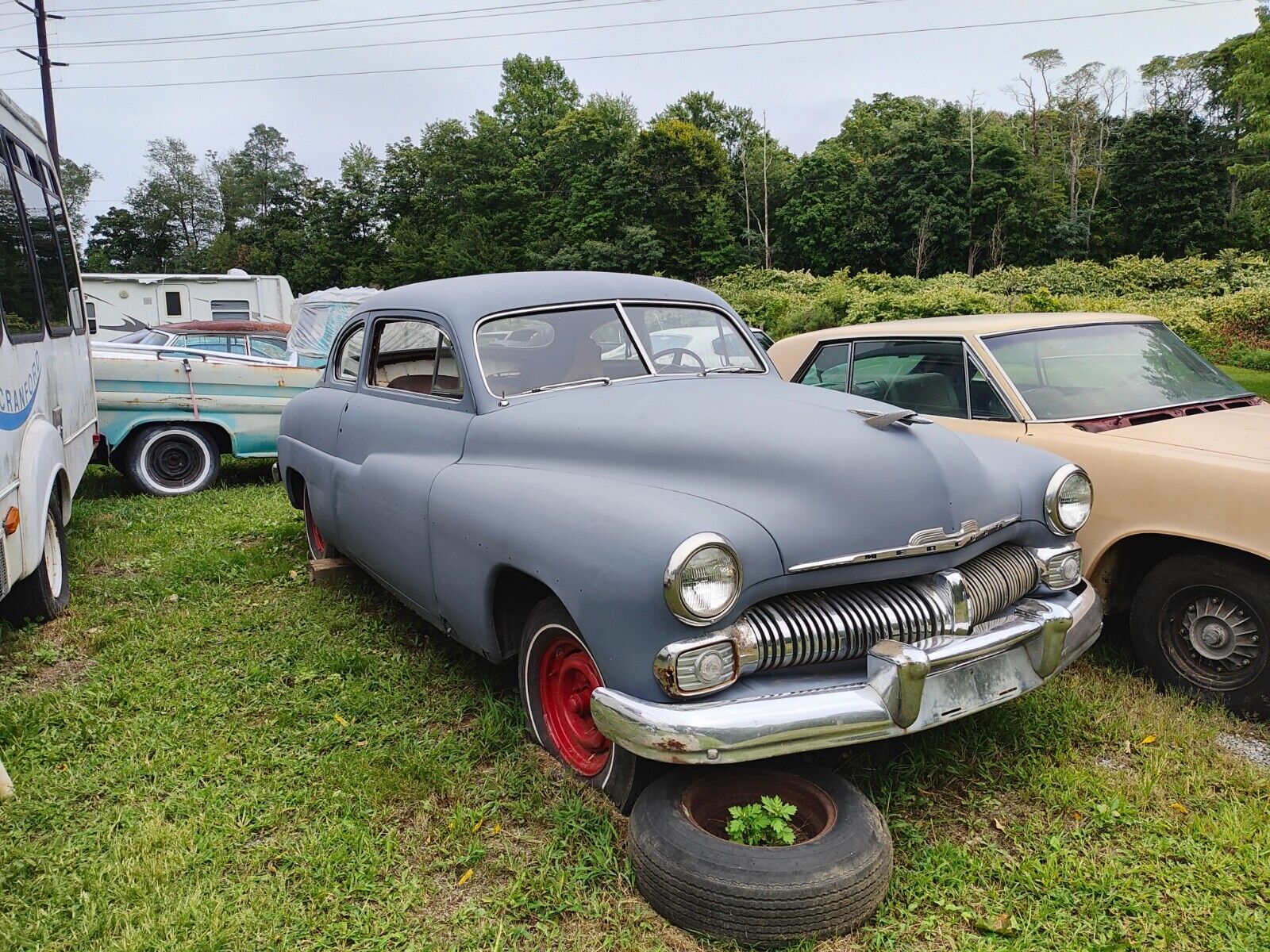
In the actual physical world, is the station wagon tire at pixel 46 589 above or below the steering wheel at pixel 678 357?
below

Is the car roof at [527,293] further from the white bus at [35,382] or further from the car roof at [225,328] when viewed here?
the car roof at [225,328]

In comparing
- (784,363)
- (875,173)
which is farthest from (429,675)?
(875,173)

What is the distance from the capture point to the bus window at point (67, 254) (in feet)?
20.7

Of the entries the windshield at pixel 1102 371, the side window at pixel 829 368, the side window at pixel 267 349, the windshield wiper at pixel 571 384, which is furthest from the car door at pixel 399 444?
the side window at pixel 267 349

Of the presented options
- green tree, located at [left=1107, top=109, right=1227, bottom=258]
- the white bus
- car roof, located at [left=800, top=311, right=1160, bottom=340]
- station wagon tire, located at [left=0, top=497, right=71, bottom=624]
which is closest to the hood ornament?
car roof, located at [left=800, top=311, right=1160, bottom=340]

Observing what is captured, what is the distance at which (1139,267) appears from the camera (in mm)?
28781

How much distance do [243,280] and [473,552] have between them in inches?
776

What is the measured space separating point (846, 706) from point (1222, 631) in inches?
78.2

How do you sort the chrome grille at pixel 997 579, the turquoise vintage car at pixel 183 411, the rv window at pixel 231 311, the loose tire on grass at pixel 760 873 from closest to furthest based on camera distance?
the loose tire on grass at pixel 760 873, the chrome grille at pixel 997 579, the turquoise vintage car at pixel 183 411, the rv window at pixel 231 311

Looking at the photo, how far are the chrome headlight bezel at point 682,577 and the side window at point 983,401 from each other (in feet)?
8.12

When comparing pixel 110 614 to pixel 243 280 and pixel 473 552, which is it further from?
pixel 243 280

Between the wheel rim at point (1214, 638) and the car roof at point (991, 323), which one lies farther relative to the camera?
the car roof at point (991, 323)

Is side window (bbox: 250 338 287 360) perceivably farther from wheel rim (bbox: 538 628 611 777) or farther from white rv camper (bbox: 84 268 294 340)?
wheel rim (bbox: 538 628 611 777)

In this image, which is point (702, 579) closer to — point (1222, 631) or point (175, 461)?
point (1222, 631)
